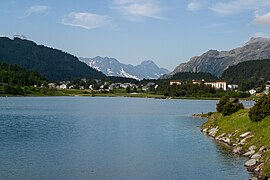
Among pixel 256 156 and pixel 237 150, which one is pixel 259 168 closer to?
pixel 256 156

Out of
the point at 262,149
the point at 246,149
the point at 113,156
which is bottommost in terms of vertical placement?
the point at 113,156

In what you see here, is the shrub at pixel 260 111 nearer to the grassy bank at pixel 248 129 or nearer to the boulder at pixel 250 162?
the grassy bank at pixel 248 129

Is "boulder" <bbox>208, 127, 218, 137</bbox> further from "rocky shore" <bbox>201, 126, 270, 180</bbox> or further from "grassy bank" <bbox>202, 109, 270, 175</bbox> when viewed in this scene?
"grassy bank" <bbox>202, 109, 270, 175</bbox>

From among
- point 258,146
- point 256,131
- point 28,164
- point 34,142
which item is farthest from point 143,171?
point 34,142

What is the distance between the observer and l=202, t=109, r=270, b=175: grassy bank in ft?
123

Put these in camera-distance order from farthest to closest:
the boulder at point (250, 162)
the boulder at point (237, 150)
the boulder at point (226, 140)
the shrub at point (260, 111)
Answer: the boulder at point (226, 140) → the shrub at point (260, 111) → the boulder at point (237, 150) → the boulder at point (250, 162)

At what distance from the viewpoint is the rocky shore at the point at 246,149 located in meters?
35.7

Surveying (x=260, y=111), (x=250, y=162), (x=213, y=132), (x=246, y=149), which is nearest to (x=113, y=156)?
(x=250, y=162)

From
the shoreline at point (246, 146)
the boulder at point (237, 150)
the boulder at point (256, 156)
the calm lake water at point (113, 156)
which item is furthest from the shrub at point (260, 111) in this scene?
the boulder at point (256, 156)

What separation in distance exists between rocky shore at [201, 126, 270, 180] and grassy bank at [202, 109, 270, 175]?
240mm

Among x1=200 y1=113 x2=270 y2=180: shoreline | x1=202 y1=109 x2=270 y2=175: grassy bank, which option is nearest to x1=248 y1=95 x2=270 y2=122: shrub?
x1=202 y1=109 x2=270 y2=175: grassy bank

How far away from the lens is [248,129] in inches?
2012

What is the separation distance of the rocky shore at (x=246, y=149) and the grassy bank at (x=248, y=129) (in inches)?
9.4

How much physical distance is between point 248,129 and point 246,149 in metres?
6.60
